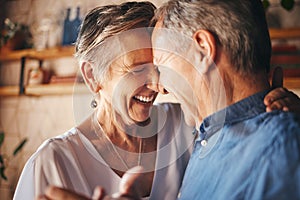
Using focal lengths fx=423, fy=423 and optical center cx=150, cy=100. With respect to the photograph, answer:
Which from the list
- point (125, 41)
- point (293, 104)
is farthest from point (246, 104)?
point (125, 41)

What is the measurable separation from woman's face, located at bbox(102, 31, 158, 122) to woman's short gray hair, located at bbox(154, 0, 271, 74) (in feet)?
0.66

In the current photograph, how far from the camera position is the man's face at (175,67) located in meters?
0.69

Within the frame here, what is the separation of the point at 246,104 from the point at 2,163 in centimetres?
213

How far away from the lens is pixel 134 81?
0.91 m

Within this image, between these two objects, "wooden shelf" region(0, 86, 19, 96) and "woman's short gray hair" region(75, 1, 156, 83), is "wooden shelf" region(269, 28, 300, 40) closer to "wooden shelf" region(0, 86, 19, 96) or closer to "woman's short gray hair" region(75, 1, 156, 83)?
"woman's short gray hair" region(75, 1, 156, 83)

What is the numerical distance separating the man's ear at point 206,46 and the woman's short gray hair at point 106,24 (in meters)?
0.22

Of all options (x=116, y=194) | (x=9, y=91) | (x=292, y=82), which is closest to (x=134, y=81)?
(x=116, y=194)

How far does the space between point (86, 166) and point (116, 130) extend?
14 cm

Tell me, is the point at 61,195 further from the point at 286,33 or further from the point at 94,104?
the point at 286,33

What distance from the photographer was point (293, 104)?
679mm

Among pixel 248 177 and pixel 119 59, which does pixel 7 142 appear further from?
pixel 248 177

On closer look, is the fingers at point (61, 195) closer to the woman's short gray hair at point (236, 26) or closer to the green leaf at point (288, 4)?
the woman's short gray hair at point (236, 26)

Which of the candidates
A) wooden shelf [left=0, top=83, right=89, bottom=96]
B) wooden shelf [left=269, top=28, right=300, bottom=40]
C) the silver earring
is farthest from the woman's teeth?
wooden shelf [left=0, top=83, right=89, bottom=96]

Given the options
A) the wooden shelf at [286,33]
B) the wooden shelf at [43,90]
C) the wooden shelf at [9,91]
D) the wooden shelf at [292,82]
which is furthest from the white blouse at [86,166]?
the wooden shelf at [9,91]
